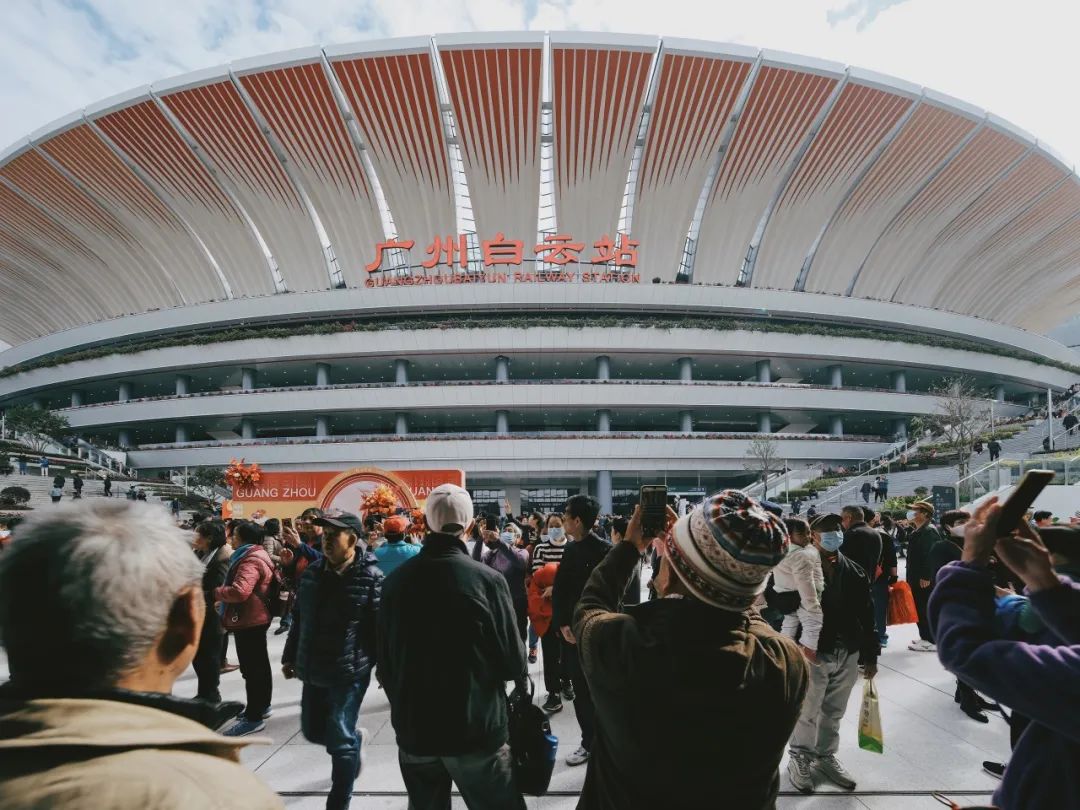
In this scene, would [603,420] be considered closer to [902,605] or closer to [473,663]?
[902,605]

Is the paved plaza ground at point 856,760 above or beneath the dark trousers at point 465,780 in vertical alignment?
beneath

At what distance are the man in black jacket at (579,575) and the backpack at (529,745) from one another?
1.60 metres

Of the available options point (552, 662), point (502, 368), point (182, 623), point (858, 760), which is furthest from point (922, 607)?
point (502, 368)

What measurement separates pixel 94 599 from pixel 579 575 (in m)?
3.94

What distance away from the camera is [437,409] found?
111ft

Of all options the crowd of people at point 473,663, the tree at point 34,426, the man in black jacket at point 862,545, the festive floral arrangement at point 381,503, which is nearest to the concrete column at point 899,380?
the man in black jacket at point 862,545

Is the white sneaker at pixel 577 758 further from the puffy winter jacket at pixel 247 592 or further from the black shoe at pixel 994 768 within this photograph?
the puffy winter jacket at pixel 247 592

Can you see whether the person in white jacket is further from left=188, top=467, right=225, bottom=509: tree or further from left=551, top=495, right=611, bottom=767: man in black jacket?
left=188, top=467, right=225, bottom=509: tree

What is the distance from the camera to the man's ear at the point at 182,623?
1.17 meters

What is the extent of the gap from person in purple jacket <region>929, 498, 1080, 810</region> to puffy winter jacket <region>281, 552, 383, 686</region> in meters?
3.35

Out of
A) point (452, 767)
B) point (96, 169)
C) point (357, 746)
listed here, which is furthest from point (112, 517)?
point (96, 169)

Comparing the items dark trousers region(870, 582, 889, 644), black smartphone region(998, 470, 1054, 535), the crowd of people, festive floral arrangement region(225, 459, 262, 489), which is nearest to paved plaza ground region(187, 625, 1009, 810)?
the crowd of people

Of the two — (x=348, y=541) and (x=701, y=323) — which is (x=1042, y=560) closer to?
(x=348, y=541)

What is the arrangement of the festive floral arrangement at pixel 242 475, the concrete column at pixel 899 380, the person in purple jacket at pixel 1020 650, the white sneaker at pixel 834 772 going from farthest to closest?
the concrete column at pixel 899 380
the festive floral arrangement at pixel 242 475
the white sneaker at pixel 834 772
the person in purple jacket at pixel 1020 650
